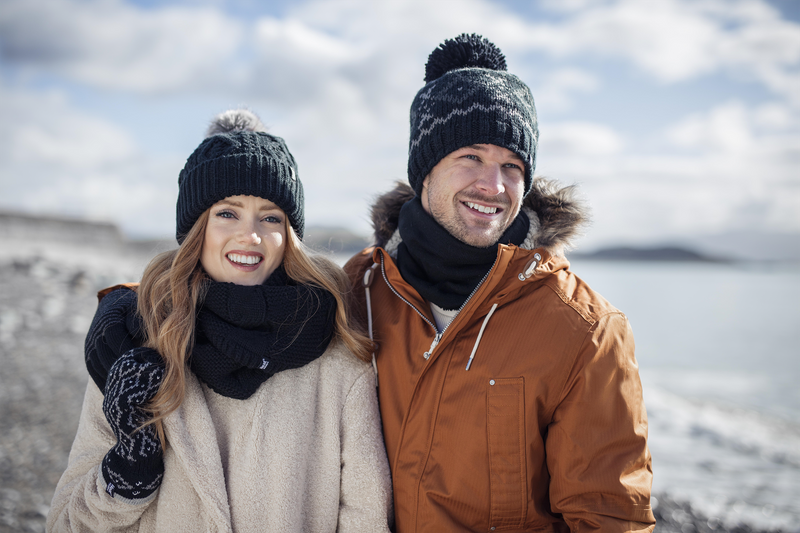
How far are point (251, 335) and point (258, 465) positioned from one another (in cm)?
48

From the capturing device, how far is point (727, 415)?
24.8ft

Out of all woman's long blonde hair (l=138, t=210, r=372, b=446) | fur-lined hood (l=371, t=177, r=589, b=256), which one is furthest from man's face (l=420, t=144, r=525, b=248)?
woman's long blonde hair (l=138, t=210, r=372, b=446)

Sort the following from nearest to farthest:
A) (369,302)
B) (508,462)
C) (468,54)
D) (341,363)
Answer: (508,462) → (341,363) → (369,302) → (468,54)

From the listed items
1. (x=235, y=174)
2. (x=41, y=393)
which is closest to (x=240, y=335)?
(x=235, y=174)

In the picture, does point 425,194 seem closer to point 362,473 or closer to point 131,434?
point 362,473

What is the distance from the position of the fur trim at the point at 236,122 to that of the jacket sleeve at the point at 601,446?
168 centimetres

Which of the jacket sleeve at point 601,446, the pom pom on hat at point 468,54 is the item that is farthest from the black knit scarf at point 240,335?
the pom pom on hat at point 468,54

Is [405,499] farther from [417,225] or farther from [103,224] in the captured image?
[103,224]

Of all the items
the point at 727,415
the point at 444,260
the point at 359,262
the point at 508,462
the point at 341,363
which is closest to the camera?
the point at 508,462

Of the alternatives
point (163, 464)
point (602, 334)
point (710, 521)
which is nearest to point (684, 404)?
point (710, 521)

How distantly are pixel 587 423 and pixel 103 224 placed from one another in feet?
108

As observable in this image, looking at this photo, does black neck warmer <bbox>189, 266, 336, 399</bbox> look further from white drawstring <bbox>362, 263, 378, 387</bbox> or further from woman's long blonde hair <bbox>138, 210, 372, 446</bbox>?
white drawstring <bbox>362, 263, 378, 387</bbox>

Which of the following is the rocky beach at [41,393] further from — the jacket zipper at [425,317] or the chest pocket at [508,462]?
the chest pocket at [508,462]

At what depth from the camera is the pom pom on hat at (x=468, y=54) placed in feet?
8.03
